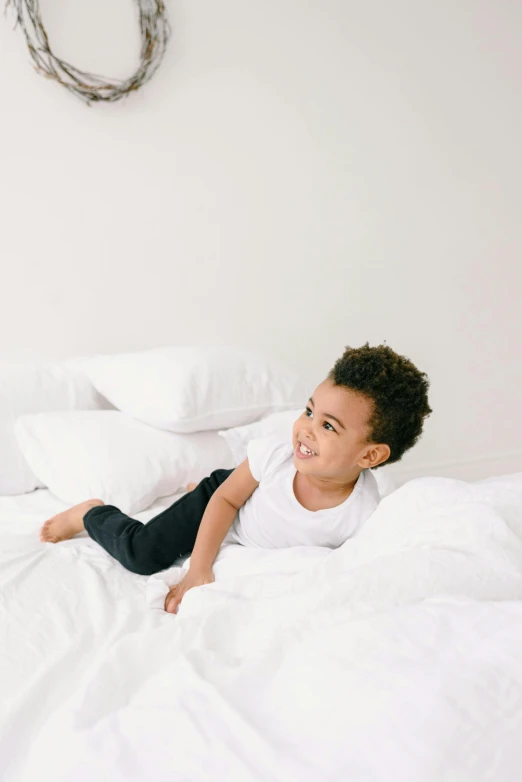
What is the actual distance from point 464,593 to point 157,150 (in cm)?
169

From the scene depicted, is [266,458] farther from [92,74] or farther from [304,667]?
[92,74]

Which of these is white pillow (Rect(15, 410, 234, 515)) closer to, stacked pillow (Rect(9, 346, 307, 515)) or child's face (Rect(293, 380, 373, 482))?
stacked pillow (Rect(9, 346, 307, 515))

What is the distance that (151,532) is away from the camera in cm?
137

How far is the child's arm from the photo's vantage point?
1.24 metres

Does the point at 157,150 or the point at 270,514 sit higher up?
the point at 157,150

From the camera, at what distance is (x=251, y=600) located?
990mm

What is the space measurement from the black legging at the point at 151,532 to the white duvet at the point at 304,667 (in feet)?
0.51

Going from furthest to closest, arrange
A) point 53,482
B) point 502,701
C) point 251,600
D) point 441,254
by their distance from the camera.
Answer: point 441,254 < point 53,482 < point 251,600 < point 502,701

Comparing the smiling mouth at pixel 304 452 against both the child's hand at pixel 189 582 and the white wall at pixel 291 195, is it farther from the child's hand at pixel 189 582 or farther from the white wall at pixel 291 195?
the white wall at pixel 291 195

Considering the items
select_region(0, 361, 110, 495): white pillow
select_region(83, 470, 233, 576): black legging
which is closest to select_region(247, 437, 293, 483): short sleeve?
select_region(83, 470, 233, 576): black legging

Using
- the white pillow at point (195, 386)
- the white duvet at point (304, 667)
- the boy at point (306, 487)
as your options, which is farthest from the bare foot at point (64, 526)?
the white pillow at point (195, 386)

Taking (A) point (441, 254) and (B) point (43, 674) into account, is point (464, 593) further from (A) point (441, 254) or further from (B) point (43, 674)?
(A) point (441, 254)

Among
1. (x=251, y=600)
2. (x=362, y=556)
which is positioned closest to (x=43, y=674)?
(x=251, y=600)

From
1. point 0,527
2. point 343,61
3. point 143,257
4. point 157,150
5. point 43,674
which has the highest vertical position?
point 343,61
